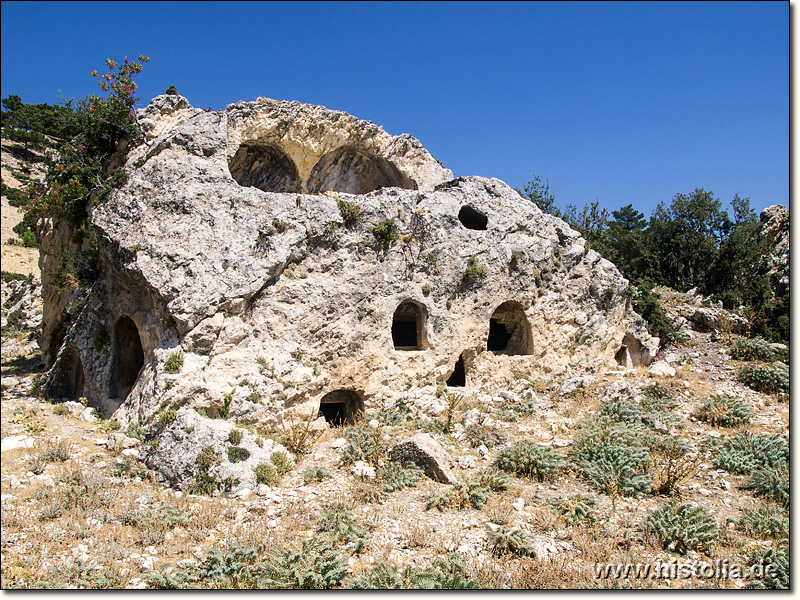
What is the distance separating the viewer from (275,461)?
12430mm

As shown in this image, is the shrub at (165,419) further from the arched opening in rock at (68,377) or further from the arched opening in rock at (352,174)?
the arched opening in rock at (352,174)

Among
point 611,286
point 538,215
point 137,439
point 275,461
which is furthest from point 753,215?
point 137,439

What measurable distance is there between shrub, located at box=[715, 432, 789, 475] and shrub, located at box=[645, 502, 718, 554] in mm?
3198

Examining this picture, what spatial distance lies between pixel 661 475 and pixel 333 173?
641 inches

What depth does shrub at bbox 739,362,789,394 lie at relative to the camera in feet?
59.1

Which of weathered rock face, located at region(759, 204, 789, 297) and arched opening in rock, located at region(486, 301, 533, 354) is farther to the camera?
weathered rock face, located at region(759, 204, 789, 297)

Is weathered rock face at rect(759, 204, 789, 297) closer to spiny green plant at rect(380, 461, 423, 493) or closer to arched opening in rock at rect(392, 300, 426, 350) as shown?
arched opening in rock at rect(392, 300, 426, 350)

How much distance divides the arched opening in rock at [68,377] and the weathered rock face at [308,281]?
4.4 inches

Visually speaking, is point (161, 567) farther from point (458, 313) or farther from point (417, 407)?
point (458, 313)

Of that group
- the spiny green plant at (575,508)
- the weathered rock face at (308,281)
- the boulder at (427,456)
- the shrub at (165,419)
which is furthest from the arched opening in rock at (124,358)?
the spiny green plant at (575,508)

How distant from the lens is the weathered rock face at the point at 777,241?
29.9 metres

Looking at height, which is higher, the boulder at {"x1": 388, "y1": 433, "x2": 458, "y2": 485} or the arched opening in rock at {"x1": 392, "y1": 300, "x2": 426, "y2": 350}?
the arched opening in rock at {"x1": 392, "y1": 300, "x2": 426, "y2": 350}

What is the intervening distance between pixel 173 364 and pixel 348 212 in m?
7.04

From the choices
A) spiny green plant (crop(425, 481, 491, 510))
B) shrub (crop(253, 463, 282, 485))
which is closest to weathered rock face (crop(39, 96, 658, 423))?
shrub (crop(253, 463, 282, 485))
